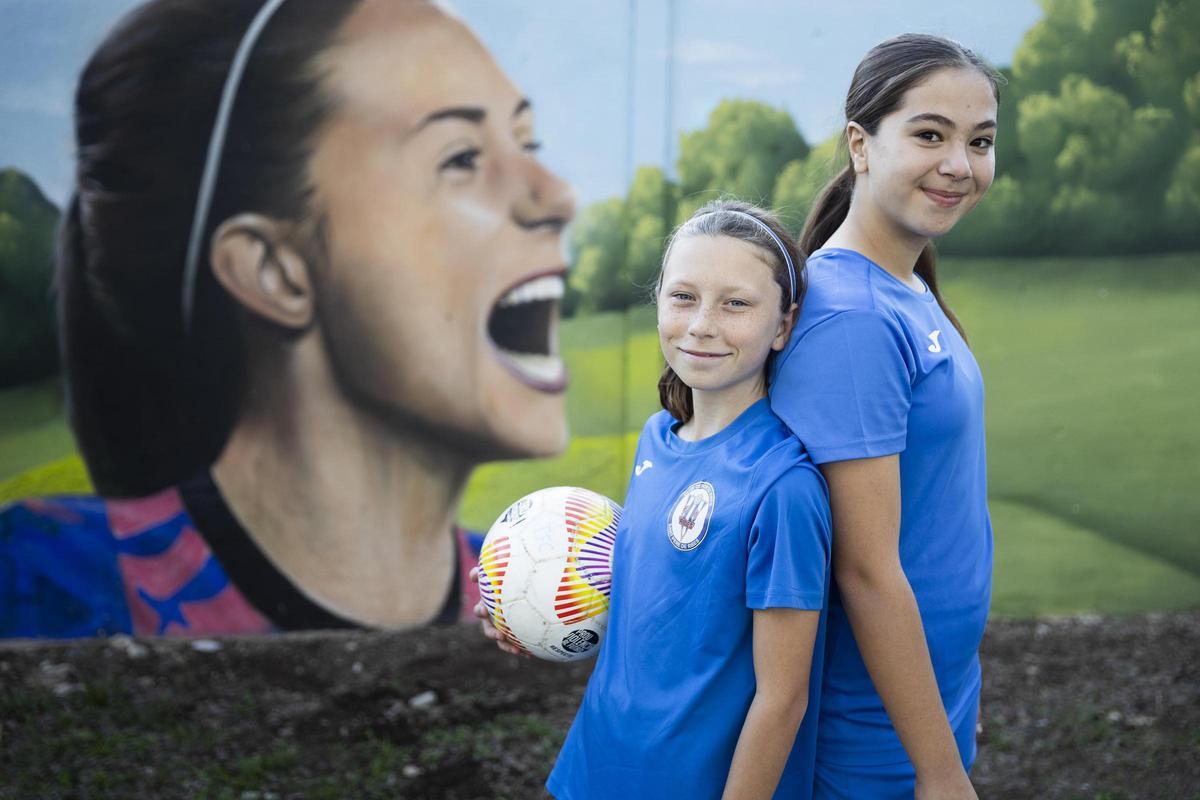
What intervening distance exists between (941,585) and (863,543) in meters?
0.20

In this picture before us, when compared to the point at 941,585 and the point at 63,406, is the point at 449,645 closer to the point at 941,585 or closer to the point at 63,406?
the point at 63,406

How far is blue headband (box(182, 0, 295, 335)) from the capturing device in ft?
14.1

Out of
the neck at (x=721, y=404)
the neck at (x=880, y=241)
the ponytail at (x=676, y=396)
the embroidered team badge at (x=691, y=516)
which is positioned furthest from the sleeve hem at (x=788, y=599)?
the neck at (x=880, y=241)

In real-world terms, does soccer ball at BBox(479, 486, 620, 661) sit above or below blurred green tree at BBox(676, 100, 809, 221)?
below

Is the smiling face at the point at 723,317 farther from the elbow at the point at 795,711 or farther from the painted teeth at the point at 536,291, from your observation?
the painted teeth at the point at 536,291

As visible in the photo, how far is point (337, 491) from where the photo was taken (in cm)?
457

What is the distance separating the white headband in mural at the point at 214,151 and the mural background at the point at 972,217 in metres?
0.55

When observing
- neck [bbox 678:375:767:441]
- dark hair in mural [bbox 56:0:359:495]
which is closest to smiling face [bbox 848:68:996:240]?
neck [bbox 678:375:767:441]

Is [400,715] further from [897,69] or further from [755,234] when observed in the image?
[897,69]

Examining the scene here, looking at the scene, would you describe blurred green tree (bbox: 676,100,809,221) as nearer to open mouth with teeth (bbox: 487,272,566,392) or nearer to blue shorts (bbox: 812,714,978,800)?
open mouth with teeth (bbox: 487,272,566,392)

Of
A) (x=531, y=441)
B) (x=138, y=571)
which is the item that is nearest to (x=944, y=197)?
(x=531, y=441)

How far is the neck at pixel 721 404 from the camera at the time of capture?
5.60ft

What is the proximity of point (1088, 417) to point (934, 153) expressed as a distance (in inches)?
143

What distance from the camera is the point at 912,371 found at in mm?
1600
